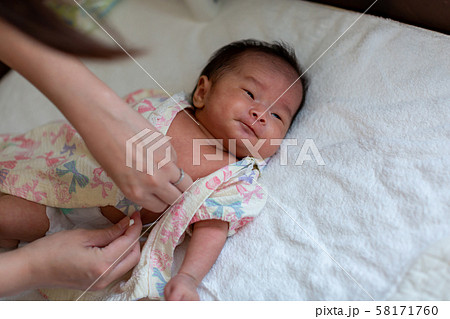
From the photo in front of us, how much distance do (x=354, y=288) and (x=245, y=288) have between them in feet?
0.62

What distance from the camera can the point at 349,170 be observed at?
873 millimetres

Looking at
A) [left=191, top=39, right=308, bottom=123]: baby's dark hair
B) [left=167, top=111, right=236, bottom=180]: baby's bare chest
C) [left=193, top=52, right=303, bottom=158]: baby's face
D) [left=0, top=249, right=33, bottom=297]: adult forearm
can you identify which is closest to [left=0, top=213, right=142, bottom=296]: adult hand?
[left=0, top=249, right=33, bottom=297]: adult forearm

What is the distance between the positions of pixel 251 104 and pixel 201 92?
0.14m

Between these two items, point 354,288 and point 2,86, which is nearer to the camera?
point 354,288

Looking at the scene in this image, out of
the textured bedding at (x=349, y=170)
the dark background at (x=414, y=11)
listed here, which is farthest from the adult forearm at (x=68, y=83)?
the dark background at (x=414, y=11)

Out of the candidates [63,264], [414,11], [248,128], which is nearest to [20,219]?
[63,264]

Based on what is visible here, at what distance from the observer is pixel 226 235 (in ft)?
2.82

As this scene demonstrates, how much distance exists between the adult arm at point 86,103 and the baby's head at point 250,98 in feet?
0.98

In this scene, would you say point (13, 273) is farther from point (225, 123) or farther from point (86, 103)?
point (225, 123)

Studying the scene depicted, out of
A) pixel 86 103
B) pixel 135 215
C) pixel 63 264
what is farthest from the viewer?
pixel 135 215

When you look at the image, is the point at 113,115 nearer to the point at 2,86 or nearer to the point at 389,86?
the point at 389,86

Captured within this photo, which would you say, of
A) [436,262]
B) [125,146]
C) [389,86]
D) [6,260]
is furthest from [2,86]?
[436,262]

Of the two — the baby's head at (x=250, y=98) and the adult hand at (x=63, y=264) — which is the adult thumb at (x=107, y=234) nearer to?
the adult hand at (x=63, y=264)
